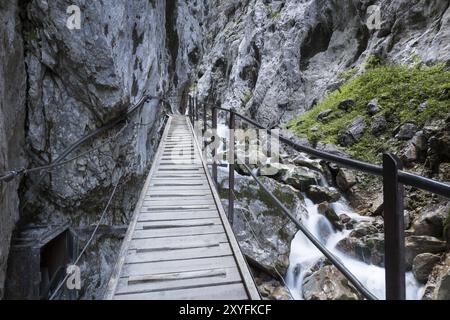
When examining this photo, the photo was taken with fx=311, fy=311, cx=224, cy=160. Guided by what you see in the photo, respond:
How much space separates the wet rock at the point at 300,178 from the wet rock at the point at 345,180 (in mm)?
616

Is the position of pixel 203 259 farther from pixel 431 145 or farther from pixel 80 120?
pixel 431 145

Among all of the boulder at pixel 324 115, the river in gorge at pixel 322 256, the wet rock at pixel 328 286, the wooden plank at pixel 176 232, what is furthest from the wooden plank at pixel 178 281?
the boulder at pixel 324 115

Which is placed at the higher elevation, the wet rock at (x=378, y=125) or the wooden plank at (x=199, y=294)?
the wet rock at (x=378, y=125)

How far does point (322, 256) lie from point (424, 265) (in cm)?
228

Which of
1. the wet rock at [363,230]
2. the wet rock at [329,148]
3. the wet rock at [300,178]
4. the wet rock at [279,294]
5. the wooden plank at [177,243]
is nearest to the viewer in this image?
the wooden plank at [177,243]

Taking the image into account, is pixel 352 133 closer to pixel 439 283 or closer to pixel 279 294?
pixel 439 283

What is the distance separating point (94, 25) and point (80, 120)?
142 centimetres

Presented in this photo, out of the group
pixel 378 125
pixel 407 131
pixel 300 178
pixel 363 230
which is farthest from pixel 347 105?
pixel 363 230

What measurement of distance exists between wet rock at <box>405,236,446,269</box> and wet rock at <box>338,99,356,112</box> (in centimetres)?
633

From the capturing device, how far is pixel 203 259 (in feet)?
9.33

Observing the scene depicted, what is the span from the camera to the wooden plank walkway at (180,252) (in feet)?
7.82

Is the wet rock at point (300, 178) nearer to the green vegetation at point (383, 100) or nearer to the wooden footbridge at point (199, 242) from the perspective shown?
the green vegetation at point (383, 100)

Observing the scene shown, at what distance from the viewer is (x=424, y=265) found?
18.4ft

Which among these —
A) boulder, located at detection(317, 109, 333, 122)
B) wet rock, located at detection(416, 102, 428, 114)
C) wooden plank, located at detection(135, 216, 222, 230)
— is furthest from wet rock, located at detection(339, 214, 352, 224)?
wooden plank, located at detection(135, 216, 222, 230)
